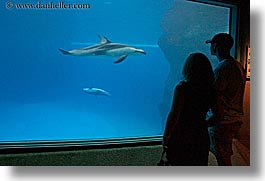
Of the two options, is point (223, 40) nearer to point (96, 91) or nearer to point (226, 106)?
point (226, 106)

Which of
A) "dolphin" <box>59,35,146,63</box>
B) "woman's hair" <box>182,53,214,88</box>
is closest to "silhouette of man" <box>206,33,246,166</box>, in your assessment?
"woman's hair" <box>182,53,214,88</box>

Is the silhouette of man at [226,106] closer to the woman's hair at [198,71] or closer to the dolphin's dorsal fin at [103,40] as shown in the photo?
the woman's hair at [198,71]

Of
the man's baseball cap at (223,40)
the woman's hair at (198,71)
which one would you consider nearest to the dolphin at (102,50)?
the woman's hair at (198,71)

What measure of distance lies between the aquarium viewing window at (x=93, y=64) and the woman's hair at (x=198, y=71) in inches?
1.4

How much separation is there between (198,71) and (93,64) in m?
0.57

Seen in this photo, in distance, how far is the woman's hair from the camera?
7.32 ft

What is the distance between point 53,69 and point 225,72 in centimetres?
92

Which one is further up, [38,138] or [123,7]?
[123,7]

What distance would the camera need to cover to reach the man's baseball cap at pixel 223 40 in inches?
89.4

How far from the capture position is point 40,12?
2.24 m

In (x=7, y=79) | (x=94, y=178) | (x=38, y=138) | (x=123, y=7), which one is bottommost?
(x=94, y=178)

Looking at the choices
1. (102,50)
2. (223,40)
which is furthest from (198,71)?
(102,50)

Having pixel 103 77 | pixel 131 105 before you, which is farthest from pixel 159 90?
pixel 103 77

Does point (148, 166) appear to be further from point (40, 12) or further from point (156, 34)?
point (40, 12)
